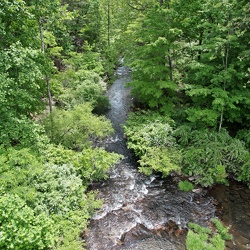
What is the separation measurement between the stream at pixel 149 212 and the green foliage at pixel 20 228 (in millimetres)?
2252

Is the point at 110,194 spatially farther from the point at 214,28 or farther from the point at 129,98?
the point at 129,98

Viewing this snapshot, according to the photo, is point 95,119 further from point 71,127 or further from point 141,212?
point 141,212

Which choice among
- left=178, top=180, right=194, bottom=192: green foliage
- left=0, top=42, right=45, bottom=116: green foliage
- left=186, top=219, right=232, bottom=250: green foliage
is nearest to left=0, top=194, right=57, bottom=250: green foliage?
left=0, top=42, right=45, bottom=116: green foliage

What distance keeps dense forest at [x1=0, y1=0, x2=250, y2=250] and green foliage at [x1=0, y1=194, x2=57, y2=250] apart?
0.08 feet

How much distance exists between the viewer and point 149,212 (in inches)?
351

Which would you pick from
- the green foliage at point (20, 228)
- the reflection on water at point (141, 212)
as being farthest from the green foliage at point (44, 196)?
the reflection on water at point (141, 212)

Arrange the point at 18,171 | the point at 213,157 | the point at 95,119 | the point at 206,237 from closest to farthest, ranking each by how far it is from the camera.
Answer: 1. the point at 18,171
2. the point at 206,237
3. the point at 213,157
4. the point at 95,119

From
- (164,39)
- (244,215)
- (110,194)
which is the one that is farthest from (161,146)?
(164,39)

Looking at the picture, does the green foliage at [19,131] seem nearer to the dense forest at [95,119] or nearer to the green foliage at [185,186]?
the dense forest at [95,119]

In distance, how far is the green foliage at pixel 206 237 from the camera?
7289 millimetres

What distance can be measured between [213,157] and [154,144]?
2.96 metres

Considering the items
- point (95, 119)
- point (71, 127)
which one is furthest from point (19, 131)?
point (95, 119)

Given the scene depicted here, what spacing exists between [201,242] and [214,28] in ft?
30.2

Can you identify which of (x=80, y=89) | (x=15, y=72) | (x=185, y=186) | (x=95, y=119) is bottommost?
(x=185, y=186)
